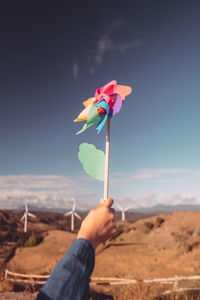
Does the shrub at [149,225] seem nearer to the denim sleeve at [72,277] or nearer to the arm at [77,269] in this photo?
the arm at [77,269]

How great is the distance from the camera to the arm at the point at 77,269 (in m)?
1.01

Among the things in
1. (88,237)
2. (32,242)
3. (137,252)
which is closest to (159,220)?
(137,252)

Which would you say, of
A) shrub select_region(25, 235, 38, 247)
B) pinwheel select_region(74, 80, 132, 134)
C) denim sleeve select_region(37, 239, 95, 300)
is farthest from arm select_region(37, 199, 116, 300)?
shrub select_region(25, 235, 38, 247)

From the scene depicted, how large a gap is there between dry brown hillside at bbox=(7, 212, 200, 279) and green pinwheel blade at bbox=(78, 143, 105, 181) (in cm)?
1819

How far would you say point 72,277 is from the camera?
105 centimetres

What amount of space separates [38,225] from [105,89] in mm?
68360

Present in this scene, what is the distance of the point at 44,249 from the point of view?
99.3ft

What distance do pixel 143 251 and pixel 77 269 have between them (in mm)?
26411

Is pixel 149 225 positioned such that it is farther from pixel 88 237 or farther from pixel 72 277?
pixel 72 277

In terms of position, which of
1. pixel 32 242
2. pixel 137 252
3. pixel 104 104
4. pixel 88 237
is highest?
A: pixel 104 104

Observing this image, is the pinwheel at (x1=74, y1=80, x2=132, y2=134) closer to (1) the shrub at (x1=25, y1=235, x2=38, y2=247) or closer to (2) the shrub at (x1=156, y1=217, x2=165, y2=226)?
(2) the shrub at (x1=156, y1=217, x2=165, y2=226)

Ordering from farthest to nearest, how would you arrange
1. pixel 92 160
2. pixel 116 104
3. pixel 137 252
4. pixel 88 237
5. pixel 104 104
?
pixel 137 252 < pixel 116 104 < pixel 104 104 < pixel 92 160 < pixel 88 237

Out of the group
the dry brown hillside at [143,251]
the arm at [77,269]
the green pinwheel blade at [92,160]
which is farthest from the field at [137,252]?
the arm at [77,269]

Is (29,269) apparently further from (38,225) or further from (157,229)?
(38,225)
